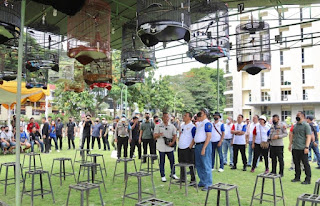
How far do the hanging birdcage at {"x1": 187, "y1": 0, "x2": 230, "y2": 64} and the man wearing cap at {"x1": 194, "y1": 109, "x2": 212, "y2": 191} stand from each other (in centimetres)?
128

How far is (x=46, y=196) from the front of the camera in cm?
557

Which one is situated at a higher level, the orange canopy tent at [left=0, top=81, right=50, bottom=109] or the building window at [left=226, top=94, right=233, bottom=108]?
the building window at [left=226, top=94, right=233, bottom=108]

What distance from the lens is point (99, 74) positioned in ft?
23.7

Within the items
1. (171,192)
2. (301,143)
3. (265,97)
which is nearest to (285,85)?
(265,97)

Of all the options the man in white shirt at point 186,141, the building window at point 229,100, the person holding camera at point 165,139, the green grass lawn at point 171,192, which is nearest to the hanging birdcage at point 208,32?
the man in white shirt at point 186,141

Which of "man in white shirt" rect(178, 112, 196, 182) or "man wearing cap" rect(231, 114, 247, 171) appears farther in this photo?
"man wearing cap" rect(231, 114, 247, 171)

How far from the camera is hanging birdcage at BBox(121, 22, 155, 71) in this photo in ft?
21.7

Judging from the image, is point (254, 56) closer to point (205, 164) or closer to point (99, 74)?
point (205, 164)

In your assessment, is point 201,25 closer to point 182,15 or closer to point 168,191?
point 182,15

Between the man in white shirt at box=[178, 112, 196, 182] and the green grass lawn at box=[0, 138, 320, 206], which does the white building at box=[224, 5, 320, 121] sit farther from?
the man in white shirt at box=[178, 112, 196, 182]

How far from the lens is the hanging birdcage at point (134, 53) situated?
21.7 feet

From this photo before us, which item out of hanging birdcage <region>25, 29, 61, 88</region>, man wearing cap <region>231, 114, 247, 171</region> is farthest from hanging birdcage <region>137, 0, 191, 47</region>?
man wearing cap <region>231, 114, 247, 171</region>

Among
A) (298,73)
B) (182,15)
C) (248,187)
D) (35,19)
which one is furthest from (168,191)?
(298,73)

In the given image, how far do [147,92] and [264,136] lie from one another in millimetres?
19570
